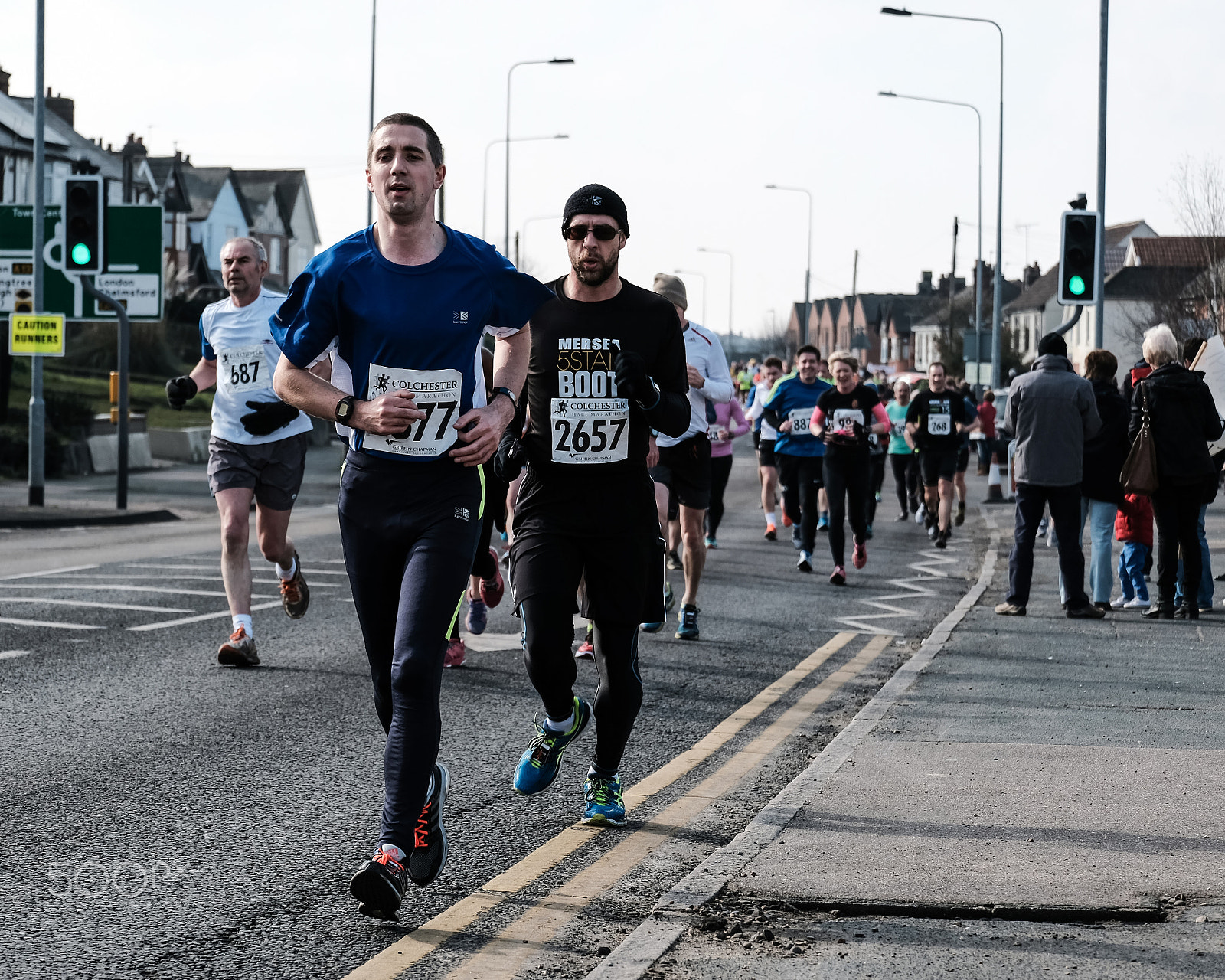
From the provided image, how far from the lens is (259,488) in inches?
343

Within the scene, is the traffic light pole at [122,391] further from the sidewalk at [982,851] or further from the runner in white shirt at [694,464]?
the sidewalk at [982,851]

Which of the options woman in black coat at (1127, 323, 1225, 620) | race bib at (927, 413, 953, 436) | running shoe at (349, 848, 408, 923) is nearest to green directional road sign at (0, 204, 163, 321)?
race bib at (927, 413, 953, 436)

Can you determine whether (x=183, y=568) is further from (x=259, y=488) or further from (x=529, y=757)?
(x=529, y=757)

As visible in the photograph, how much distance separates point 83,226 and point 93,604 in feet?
34.8

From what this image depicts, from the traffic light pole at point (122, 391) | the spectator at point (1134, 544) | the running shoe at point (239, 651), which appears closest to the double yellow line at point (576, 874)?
the running shoe at point (239, 651)

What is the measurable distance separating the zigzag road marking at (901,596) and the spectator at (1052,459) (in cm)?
83

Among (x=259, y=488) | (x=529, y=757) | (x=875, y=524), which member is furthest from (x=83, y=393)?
(x=529, y=757)

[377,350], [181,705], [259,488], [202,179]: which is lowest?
[181,705]

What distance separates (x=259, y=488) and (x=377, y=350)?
4405mm

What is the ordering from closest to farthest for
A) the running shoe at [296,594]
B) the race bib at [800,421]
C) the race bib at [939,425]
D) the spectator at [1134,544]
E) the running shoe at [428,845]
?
the running shoe at [428,845] → the running shoe at [296,594] → the spectator at [1134,544] → the race bib at [800,421] → the race bib at [939,425]

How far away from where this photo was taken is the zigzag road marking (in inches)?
429

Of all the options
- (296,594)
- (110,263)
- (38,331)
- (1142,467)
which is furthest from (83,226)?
(1142,467)

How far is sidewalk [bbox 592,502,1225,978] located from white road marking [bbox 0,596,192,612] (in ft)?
17.5

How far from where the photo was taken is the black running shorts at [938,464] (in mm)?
17141
